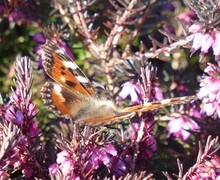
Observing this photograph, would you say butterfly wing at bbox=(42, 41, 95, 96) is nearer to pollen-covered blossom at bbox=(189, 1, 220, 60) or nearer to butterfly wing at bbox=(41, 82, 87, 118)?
butterfly wing at bbox=(41, 82, 87, 118)

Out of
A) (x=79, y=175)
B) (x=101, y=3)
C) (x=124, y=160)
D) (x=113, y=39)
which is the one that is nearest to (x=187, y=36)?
(x=113, y=39)

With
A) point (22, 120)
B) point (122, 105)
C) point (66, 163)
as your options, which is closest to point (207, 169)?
point (66, 163)

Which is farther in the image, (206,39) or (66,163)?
(206,39)

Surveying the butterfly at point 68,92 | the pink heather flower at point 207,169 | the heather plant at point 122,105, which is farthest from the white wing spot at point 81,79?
the pink heather flower at point 207,169

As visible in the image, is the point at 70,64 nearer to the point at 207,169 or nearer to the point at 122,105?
the point at 122,105

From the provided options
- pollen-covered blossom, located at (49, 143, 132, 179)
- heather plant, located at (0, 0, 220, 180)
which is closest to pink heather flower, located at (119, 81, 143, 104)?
heather plant, located at (0, 0, 220, 180)
